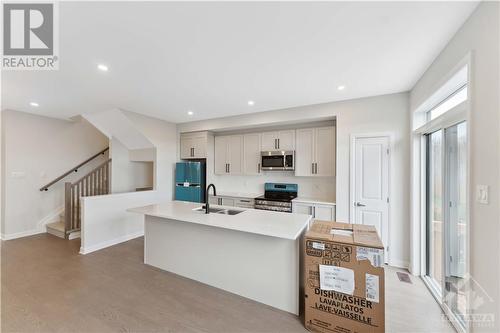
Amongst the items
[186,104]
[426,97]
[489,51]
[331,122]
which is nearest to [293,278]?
[489,51]

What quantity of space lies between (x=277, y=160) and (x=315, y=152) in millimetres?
806

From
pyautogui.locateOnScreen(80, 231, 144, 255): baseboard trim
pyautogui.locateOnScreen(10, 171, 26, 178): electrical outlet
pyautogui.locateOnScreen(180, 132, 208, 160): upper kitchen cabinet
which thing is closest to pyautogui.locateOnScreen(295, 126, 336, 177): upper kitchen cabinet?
pyautogui.locateOnScreen(180, 132, 208, 160): upper kitchen cabinet

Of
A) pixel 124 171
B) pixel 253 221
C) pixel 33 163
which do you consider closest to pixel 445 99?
pixel 253 221

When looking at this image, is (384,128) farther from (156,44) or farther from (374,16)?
(156,44)

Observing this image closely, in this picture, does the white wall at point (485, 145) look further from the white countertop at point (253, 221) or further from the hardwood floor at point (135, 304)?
the white countertop at point (253, 221)

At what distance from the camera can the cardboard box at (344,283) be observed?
1691 mm

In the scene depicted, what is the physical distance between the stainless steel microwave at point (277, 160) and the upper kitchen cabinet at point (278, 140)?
13 centimetres

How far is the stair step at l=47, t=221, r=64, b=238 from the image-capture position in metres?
4.31

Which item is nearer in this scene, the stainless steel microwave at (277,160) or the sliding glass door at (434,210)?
the sliding glass door at (434,210)

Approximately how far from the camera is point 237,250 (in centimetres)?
238

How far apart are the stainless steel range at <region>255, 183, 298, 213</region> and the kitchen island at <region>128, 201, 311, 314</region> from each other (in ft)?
4.69

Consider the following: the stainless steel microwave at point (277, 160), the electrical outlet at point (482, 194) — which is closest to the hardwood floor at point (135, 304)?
the electrical outlet at point (482, 194)

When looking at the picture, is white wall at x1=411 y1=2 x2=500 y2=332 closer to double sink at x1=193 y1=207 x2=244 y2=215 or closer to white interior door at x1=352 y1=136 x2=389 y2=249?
white interior door at x1=352 y1=136 x2=389 y2=249

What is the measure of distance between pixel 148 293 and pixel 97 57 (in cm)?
275
